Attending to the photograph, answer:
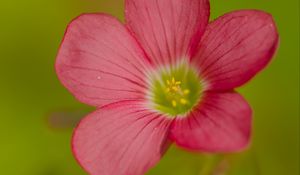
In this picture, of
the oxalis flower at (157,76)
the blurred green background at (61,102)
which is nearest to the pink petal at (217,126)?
the oxalis flower at (157,76)

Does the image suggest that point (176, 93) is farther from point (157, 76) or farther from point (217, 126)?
point (217, 126)

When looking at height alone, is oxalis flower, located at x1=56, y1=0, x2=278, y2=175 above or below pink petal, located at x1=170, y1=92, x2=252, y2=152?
above

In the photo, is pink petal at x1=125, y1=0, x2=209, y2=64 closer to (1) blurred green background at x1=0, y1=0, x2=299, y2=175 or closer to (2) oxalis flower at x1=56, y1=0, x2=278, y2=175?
(2) oxalis flower at x1=56, y1=0, x2=278, y2=175

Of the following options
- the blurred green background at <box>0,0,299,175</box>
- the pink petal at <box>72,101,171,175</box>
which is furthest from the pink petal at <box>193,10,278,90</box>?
the blurred green background at <box>0,0,299,175</box>

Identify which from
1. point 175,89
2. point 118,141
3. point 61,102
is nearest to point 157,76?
point 175,89

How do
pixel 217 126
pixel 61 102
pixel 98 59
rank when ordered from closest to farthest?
1. pixel 217 126
2. pixel 98 59
3. pixel 61 102

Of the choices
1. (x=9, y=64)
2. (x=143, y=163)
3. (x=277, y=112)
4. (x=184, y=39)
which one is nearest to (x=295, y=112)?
(x=277, y=112)

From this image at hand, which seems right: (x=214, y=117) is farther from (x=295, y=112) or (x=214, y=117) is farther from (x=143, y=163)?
(x=295, y=112)
